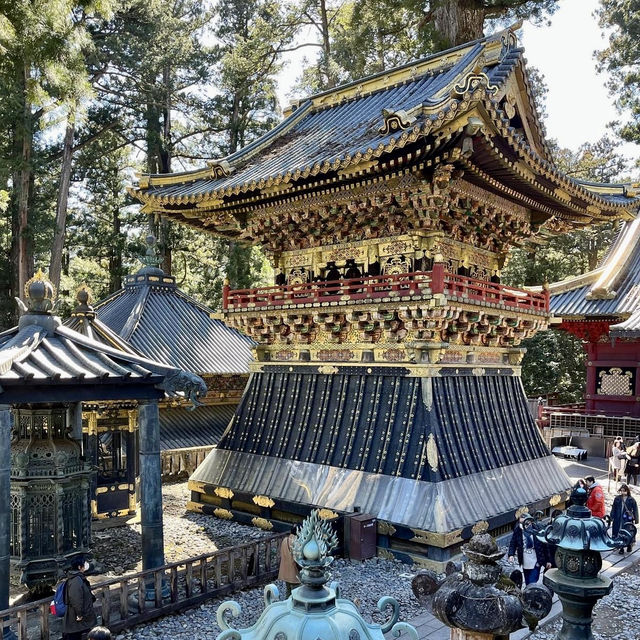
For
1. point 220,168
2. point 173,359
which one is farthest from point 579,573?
point 173,359

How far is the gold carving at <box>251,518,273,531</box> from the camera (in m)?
13.4

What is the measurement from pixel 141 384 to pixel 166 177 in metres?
7.82

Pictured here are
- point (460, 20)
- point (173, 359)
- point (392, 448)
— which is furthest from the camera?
point (460, 20)

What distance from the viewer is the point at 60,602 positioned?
7.18m

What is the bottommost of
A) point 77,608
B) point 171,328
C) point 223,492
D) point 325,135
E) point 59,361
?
point 223,492

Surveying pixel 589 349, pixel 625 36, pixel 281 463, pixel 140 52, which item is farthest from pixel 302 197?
pixel 625 36

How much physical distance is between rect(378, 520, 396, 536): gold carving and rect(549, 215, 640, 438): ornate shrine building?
44.8 feet

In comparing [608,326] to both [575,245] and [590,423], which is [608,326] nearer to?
[590,423]

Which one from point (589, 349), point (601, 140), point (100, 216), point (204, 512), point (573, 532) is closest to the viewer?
point (573, 532)

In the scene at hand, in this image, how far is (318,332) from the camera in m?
14.1

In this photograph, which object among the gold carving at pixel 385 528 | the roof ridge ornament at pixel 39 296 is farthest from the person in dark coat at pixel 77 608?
the gold carving at pixel 385 528

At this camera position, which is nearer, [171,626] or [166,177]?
[171,626]

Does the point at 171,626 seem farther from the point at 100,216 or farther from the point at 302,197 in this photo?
the point at 100,216

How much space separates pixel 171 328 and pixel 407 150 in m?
12.1
